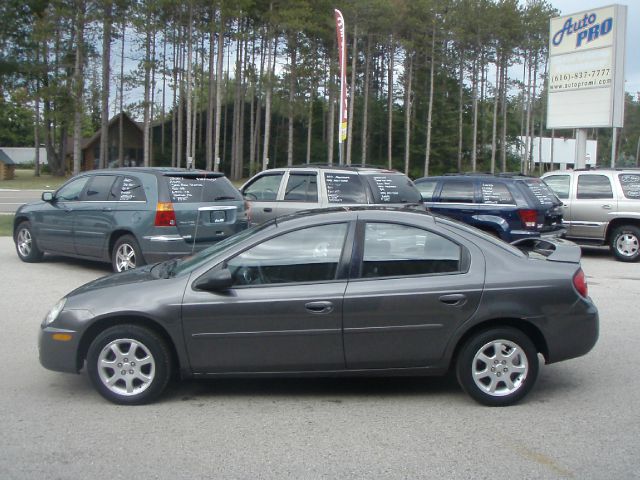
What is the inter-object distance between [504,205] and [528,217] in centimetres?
50

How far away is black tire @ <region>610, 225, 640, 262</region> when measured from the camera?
1399 centimetres

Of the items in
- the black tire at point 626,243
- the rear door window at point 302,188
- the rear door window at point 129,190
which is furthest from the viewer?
the black tire at point 626,243

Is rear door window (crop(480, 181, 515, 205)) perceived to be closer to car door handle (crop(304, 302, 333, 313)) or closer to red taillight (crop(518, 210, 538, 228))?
red taillight (crop(518, 210, 538, 228))

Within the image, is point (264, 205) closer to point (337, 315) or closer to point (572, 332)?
point (337, 315)

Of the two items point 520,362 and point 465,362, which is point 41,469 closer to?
Answer: point 465,362

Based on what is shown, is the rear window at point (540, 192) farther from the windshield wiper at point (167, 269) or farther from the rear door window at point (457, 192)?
the windshield wiper at point (167, 269)

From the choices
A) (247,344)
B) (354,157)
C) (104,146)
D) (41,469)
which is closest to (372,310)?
(247,344)

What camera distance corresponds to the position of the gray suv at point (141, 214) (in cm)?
1020

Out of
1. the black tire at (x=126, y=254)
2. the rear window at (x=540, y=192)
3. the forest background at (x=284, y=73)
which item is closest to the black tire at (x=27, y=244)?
the black tire at (x=126, y=254)

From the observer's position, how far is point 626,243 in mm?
14117

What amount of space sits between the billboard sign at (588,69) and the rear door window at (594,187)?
8.98 m

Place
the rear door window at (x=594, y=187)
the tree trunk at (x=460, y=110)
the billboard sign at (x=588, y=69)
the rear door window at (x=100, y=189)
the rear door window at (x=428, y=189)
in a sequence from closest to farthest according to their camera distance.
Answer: the rear door window at (x=100, y=189)
the rear door window at (x=428, y=189)
the rear door window at (x=594, y=187)
the billboard sign at (x=588, y=69)
the tree trunk at (x=460, y=110)

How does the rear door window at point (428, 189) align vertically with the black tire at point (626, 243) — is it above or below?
above

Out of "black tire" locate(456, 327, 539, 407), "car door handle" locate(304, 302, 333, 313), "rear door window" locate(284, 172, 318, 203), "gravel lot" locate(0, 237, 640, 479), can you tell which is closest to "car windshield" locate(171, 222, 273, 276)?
"car door handle" locate(304, 302, 333, 313)
